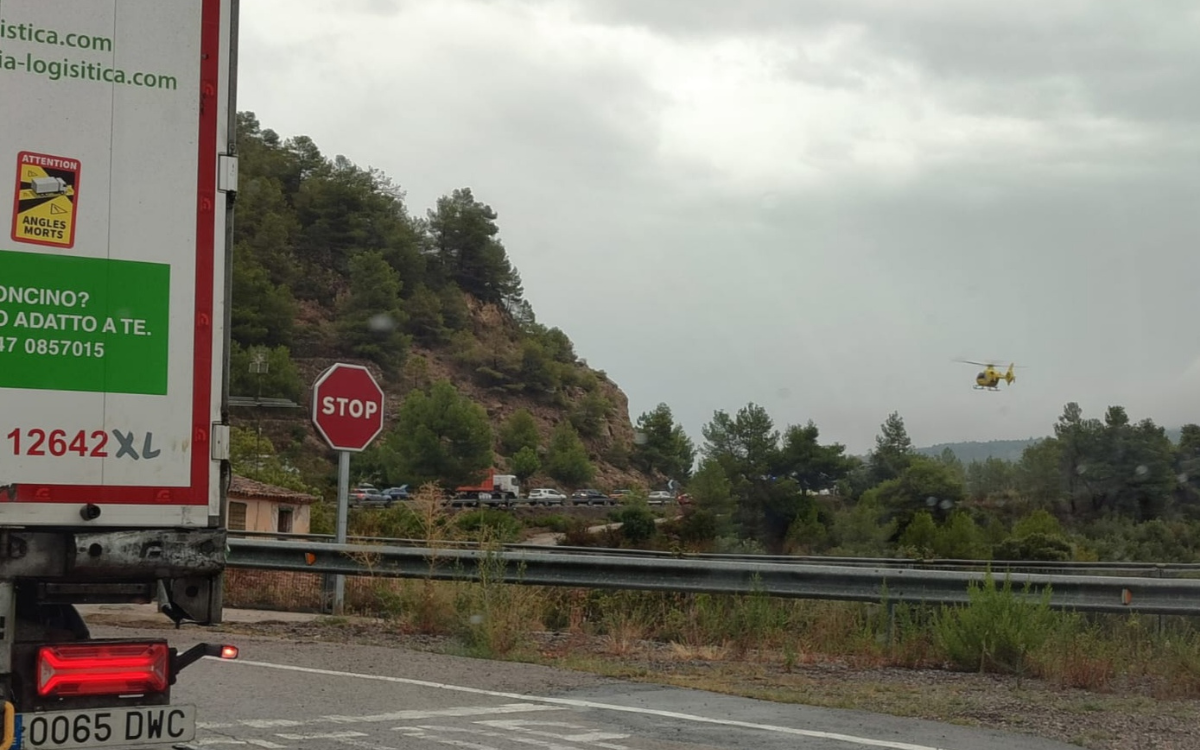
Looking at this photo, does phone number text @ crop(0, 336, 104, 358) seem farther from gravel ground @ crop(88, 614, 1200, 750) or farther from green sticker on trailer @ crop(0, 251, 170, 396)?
gravel ground @ crop(88, 614, 1200, 750)

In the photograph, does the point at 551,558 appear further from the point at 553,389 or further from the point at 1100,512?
the point at 553,389

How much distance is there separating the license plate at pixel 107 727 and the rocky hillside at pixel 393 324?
327 feet

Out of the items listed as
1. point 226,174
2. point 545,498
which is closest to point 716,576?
point 226,174

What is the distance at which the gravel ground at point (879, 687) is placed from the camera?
8.71 meters

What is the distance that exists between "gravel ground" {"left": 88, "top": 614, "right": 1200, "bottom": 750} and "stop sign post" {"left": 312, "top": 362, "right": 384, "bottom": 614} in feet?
5.47

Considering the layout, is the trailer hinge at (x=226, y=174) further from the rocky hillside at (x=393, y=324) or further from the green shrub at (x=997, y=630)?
the rocky hillside at (x=393, y=324)

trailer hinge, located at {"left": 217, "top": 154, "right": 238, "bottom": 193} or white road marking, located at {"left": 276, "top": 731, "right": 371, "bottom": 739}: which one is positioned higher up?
trailer hinge, located at {"left": 217, "top": 154, "right": 238, "bottom": 193}

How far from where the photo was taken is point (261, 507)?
51000 mm

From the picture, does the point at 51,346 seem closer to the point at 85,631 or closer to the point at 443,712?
the point at 85,631

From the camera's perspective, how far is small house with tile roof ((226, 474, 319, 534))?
161ft

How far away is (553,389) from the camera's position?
16212cm

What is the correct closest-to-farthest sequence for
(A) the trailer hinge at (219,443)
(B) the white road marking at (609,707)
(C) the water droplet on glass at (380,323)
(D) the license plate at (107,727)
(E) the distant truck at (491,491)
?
1. (D) the license plate at (107,727)
2. (A) the trailer hinge at (219,443)
3. (B) the white road marking at (609,707)
4. (E) the distant truck at (491,491)
5. (C) the water droplet on glass at (380,323)

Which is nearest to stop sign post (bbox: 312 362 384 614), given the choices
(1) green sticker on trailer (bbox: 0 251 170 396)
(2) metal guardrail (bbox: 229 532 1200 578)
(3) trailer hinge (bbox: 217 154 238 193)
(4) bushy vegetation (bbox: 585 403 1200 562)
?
(2) metal guardrail (bbox: 229 532 1200 578)

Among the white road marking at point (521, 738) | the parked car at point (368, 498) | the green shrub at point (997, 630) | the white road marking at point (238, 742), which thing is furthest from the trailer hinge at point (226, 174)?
the parked car at point (368, 498)
